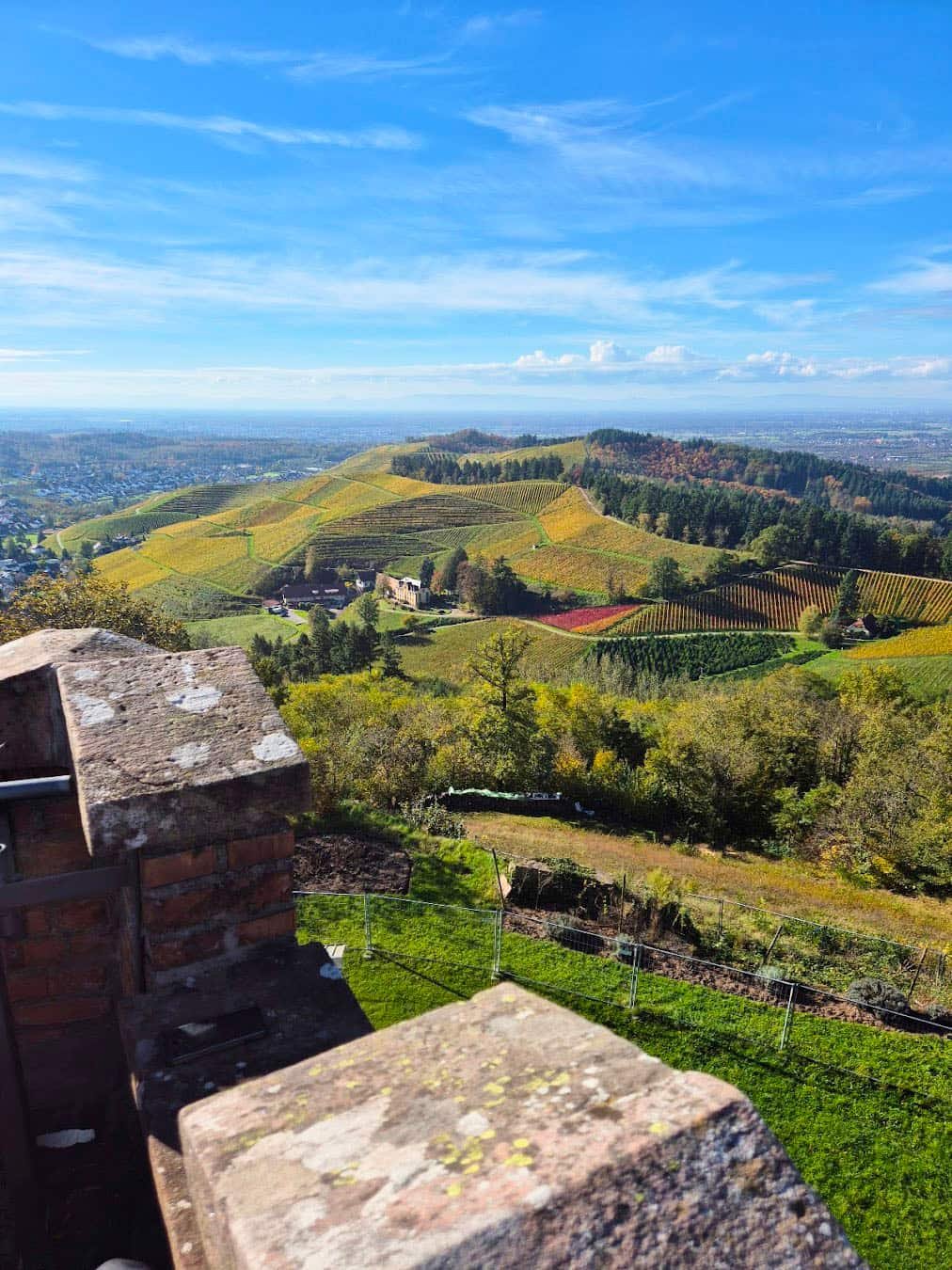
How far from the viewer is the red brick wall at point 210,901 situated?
2.44 m

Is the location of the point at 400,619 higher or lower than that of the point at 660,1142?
lower

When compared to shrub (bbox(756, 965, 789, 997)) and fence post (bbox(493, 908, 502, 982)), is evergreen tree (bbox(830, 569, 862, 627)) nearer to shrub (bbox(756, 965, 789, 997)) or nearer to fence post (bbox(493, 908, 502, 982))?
shrub (bbox(756, 965, 789, 997))

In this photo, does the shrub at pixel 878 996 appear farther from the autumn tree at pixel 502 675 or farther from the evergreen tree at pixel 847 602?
the evergreen tree at pixel 847 602

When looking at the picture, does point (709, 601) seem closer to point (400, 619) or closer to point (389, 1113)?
point (400, 619)

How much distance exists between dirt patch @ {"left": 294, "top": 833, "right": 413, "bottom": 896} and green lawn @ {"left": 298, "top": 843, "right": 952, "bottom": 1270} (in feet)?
3.15

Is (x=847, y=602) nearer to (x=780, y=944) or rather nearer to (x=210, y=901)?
(x=780, y=944)

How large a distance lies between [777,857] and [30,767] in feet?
60.2

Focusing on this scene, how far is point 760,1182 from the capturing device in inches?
53.9

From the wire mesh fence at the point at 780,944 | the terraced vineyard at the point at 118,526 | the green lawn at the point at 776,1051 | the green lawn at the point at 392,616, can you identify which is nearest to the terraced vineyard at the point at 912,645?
the green lawn at the point at 392,616

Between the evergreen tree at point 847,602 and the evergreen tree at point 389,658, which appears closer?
the evergreen tree at point 389,658

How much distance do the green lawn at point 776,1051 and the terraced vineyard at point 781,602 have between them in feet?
204

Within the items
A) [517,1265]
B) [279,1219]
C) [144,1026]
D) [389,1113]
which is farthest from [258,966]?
[517,1265]

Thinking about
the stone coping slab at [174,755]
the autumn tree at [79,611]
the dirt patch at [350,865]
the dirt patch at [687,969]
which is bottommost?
the dirt patch at [687,969]

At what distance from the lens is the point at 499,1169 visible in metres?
1.36
